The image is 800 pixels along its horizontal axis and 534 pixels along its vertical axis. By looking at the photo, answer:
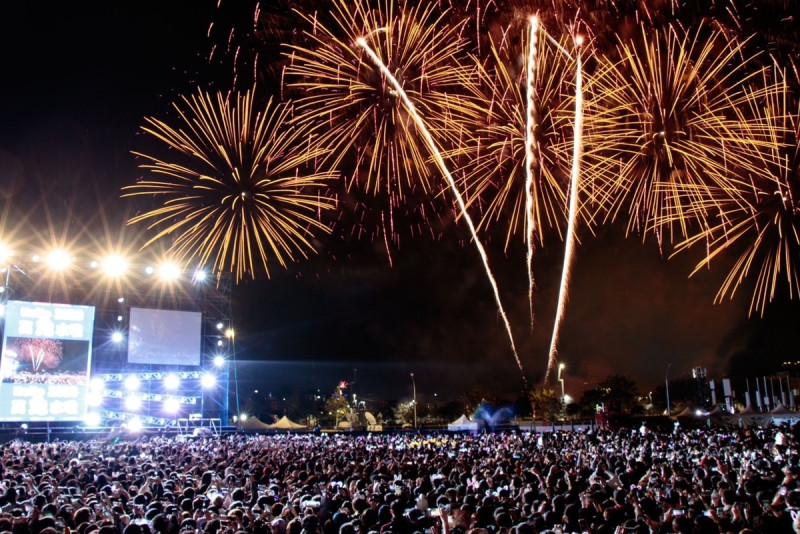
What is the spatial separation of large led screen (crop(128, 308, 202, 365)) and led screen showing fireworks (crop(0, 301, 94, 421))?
2579mm

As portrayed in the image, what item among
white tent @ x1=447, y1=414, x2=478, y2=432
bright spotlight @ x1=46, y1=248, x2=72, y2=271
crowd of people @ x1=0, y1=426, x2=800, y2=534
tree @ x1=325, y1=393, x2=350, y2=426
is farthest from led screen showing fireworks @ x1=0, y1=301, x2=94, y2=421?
tree @ x1=325, y1=393, x2=350, y2=426

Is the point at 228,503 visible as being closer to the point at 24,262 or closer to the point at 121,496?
the point at 121,496

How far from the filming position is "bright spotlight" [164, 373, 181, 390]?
36.6 m

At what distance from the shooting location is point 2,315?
3078cm

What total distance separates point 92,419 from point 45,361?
3980 millimetres

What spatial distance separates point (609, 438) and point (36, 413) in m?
25.1

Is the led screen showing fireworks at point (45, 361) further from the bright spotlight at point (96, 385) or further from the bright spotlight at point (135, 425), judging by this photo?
the bright spotlight at point (135, 425)

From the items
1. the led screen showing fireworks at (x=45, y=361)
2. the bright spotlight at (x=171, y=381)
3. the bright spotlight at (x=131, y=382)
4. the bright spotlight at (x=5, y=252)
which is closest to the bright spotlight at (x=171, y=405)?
the bright spotlight at (x=171, y=381)

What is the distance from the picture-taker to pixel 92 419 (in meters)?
33.6

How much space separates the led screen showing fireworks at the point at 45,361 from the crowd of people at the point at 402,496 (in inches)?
451

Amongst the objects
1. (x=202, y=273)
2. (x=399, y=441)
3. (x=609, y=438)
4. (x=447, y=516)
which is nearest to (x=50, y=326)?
(x=202, y=273)

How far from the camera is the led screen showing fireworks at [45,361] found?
30391 millimetres

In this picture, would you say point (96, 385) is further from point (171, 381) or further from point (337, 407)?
point (337, 407)

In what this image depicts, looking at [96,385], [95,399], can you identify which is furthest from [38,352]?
[95,399]
